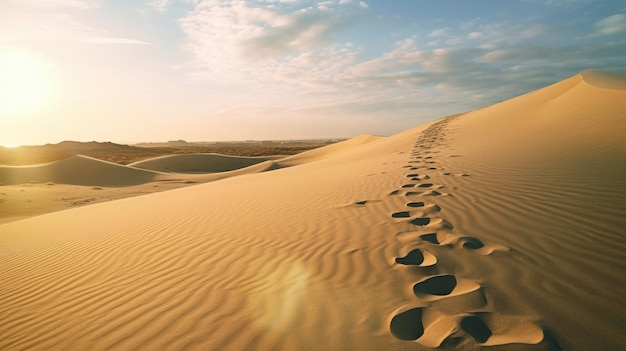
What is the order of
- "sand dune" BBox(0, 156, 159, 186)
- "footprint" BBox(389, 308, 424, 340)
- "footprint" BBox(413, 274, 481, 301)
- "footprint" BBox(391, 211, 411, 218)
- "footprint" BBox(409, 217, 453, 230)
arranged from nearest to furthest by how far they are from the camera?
"footprint" BBox(389, 308, 424, 340)
"footprint" BBox(413, 274, 481, 301)
"footprint" BBox(409, 217, 453, 230)
"footprint" BBox(391, 211, 411, 218)
"sand dune" BBox(0, 156, 159, 186)

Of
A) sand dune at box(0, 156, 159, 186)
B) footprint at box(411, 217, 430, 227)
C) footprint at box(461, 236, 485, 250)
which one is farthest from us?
sand dune at box(0, 156, 159, 186)

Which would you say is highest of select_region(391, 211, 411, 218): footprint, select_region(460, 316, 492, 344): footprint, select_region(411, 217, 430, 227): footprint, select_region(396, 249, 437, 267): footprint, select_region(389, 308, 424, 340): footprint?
select_region(391, 211, 411, 218): footprint

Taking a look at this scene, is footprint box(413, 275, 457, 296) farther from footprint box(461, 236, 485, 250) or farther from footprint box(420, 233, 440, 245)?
footprint box(420, 233, 440, 245)

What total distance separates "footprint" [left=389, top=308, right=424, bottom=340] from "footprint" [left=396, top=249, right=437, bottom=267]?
0.79 metres

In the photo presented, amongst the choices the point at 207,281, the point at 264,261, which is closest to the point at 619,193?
the point at 264,261

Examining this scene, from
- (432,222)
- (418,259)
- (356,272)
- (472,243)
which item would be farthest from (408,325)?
(432,222)

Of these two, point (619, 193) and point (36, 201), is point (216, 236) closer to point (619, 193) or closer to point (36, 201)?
point (619, 193)

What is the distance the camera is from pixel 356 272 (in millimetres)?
3172

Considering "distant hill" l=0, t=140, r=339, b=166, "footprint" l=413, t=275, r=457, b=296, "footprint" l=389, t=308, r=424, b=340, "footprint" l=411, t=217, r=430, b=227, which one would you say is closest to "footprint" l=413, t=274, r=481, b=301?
"footprint" l=413, t=275, r=457, b=296

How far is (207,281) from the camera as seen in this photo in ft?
11.0

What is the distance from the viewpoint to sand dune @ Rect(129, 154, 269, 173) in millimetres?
32312

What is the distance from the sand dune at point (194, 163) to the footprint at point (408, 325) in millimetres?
Result: 32961

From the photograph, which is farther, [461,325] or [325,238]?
[325,238]

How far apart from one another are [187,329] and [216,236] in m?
2.52
